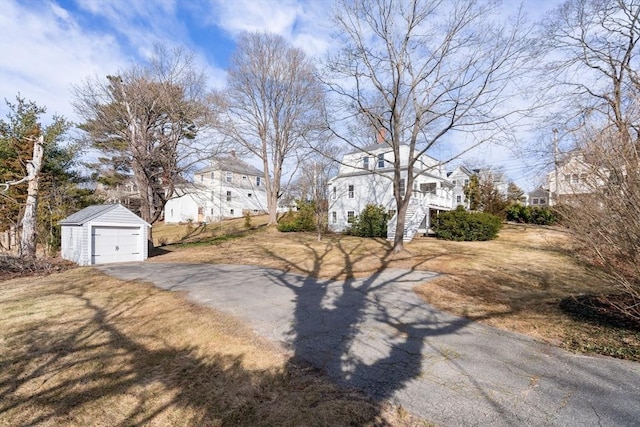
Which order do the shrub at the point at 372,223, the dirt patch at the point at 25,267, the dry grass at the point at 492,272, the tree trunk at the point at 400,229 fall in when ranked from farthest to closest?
the shrub at the point at 372,223 → the tree trunk at the point at 400,229 → the dirt patch at the point at 25,267 → the dry grass at the point at 492,272

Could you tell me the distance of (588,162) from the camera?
501 centimetres

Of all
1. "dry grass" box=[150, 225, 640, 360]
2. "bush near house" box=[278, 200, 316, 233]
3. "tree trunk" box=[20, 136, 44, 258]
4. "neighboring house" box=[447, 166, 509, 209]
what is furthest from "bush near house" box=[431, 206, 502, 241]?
"tree trunk" box=[20, 136, 44, 258]

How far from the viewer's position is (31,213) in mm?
13195

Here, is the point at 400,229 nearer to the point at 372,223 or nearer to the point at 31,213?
the point at 372,223

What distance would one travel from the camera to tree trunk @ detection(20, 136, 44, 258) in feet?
41.9

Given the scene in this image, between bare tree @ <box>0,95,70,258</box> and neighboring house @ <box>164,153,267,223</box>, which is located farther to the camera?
neighboring house @ <box>164,153,267,223</box>

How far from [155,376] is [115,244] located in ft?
41.0

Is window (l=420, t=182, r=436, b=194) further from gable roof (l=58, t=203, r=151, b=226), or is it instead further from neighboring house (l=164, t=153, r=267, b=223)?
gable roof (l=58, t=203, r=151, b=226)

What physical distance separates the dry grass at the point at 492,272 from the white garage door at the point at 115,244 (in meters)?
1.23

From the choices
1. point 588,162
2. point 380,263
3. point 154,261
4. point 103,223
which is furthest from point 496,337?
point 103,223

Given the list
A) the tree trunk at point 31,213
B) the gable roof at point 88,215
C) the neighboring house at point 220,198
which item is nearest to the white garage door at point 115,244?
the gable roof at point 88,215

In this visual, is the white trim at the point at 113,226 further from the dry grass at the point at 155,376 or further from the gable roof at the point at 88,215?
the dry grass at the point at 155,376

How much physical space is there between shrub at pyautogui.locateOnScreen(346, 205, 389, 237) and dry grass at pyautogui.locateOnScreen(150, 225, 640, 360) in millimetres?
3592

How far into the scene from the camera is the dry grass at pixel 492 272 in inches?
211
